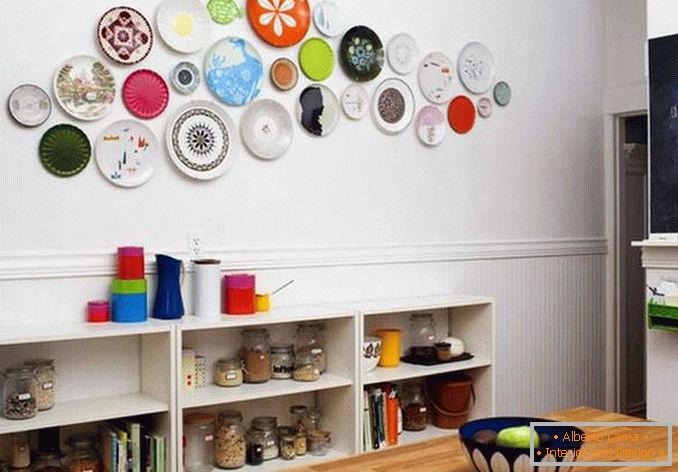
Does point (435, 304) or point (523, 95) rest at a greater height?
point (523, 95)

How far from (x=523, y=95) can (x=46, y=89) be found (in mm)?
2607

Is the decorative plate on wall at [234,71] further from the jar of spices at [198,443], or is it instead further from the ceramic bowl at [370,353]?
the jar of spices at [198,443]

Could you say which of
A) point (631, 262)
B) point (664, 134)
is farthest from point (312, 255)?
point (631, 262)

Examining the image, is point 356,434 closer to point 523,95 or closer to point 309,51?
point 309,51

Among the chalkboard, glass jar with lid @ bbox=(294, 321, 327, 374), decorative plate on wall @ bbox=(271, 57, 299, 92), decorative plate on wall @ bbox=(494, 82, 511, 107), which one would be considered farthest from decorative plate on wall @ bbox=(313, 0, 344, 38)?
the chalkboard

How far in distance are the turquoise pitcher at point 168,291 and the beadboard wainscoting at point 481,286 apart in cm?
10

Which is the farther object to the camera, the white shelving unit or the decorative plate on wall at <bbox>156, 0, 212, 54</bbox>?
the decorative plate on wall at <bbox>156, 0, 212, 54</bbox>

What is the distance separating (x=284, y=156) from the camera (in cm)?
335

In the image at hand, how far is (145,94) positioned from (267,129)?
21.8 inches

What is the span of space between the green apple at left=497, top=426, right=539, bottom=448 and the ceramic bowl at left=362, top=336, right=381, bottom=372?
1.66 metres

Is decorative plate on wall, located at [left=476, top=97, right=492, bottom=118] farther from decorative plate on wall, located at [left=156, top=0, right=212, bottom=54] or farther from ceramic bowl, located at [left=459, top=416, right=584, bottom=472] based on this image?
ceramic bowl, located at [left=459, top=416, right=584, bottom=472]

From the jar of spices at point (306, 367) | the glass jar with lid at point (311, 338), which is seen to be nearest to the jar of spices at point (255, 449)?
the jar of spices at point (306, 367)

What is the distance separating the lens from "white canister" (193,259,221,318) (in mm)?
2961

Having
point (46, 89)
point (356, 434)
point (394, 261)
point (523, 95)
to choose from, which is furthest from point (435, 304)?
point (46, 89)
